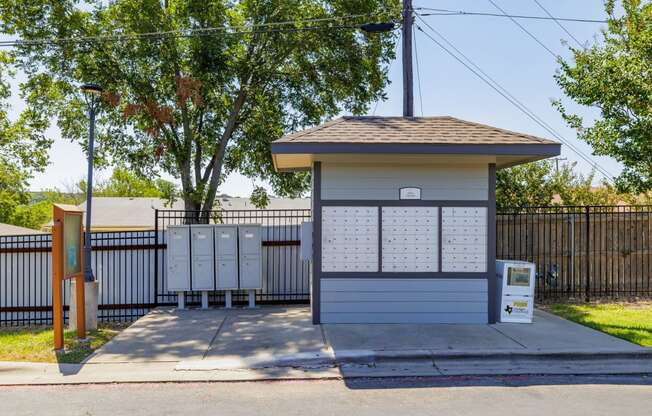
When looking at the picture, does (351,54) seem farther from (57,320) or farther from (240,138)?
(57,320)

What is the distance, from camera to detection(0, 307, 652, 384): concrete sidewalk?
6832 millimetres

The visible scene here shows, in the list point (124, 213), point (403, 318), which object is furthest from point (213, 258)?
point (124, 213)

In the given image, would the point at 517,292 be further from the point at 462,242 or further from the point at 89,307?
the point at 89,307

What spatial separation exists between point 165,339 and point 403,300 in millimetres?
3846

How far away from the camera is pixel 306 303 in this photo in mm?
11938

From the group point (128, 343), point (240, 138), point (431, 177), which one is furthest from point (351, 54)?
point (128, 343)

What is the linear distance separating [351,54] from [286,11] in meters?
2.09

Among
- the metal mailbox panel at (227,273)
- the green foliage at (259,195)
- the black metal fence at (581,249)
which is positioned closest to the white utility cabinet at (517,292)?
the black metal fence at (581,249)

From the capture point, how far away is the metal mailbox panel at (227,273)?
1131cm

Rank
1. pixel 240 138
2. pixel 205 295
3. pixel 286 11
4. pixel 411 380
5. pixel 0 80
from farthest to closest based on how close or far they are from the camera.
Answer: pixel 0 80
pixel 240 138
pixel 286 11
pixel 205 295
pixel 411 380

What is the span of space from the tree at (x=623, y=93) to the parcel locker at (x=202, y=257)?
839cm

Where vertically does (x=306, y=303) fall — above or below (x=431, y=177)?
below

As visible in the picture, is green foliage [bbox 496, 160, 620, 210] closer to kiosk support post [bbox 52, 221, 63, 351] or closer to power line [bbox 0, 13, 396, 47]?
power line [bbox 0, 13, 396, 47]

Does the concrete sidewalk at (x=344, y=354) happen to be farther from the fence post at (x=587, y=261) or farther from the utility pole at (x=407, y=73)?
the utility pole at (x=407, y=73)
